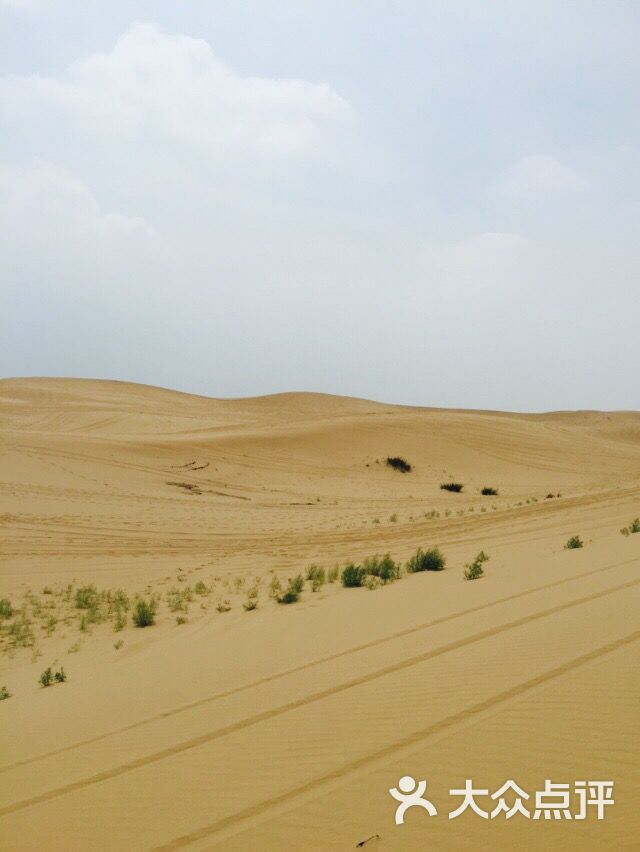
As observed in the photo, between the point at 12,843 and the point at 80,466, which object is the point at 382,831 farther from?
the point at 80,466

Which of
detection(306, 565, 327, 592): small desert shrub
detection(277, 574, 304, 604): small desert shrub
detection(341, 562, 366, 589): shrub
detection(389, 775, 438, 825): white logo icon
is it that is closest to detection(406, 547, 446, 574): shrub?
detection(341, 562, 366, 589): shrub

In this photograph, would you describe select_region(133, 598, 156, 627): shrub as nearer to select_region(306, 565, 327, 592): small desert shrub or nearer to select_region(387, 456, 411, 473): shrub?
select_region(306, 565, 327, 592): small desert shrub

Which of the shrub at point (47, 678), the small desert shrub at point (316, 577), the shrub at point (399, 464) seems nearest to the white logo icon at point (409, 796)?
the shrub at point (47, 678)

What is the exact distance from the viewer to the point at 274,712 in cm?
512

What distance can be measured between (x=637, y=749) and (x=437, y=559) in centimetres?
830

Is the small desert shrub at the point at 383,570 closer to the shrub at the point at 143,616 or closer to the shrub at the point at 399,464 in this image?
the shrub at the point at 143,616

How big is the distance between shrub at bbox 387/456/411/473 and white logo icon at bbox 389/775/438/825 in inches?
1170

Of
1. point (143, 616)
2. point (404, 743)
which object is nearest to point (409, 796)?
point (404, 743)

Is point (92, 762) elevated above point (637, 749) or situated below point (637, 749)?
below

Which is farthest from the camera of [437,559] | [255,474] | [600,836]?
[255,474]

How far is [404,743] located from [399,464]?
29890mm

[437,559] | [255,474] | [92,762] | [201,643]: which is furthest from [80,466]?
[92,762]

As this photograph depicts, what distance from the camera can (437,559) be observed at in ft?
40.0

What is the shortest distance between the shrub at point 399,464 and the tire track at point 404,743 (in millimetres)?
27623
